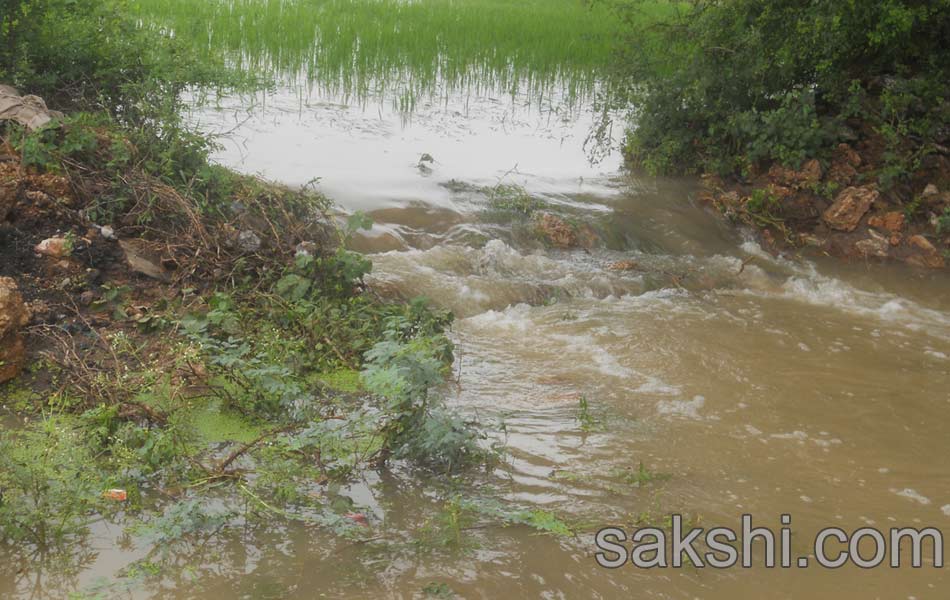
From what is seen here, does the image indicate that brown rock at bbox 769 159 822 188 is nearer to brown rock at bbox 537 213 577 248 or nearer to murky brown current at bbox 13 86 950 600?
murky brown current at bbox 13 86 950 600

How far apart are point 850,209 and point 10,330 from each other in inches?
258

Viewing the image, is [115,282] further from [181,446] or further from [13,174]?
[181,446]

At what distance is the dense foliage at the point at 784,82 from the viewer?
755cm

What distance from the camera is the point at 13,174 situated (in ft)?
15.8

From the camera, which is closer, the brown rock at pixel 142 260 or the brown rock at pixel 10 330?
the brown rock at pixel 10 330

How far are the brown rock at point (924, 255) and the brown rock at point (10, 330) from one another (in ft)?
21.7

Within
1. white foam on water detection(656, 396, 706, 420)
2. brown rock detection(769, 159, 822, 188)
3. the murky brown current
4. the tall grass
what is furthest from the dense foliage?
white foam on water detection(656, 396, 706, 420)

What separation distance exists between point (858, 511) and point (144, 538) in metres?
2.60

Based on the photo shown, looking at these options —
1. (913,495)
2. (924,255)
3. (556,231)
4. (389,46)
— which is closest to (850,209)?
(924,255)

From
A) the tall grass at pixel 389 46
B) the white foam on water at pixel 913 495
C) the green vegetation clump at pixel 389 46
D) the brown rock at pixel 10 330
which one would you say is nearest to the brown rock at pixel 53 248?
the brown rock at pixel 10 330

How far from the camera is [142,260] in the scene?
4785mm

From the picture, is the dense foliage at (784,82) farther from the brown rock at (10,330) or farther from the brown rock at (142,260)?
the brown rock at (10,330)

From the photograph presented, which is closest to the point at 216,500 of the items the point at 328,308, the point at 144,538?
the point at 144,538

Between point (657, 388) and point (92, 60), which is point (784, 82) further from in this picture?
point (92, 60)
